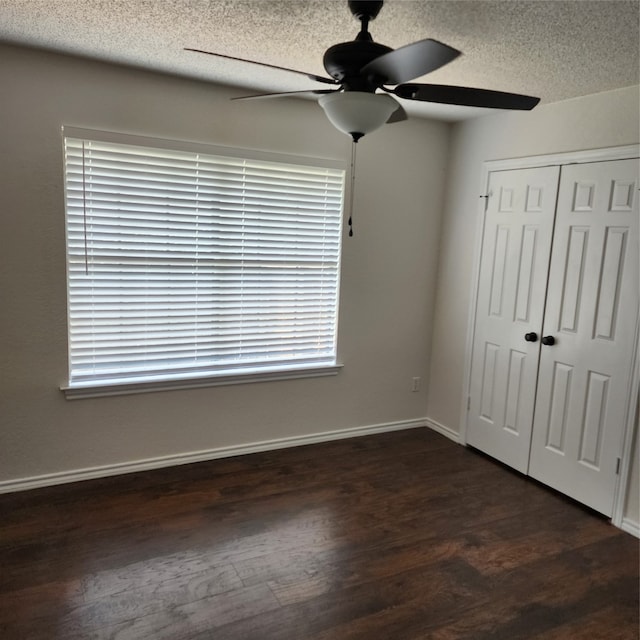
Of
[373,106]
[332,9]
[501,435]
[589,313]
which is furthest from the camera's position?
[501,435]

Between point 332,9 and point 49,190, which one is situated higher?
point 332,9

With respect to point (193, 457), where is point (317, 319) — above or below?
above

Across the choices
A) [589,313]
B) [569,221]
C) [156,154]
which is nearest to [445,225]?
[569,221]

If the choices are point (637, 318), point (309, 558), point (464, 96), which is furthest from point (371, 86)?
point (309, 558)

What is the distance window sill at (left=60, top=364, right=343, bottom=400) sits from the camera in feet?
10.1

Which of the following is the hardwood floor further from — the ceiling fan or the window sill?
the ceiling fan

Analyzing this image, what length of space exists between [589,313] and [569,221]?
0.57 m

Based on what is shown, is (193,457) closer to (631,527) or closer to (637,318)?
(631,527)

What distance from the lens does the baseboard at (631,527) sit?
282 centimetres

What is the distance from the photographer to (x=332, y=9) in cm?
204

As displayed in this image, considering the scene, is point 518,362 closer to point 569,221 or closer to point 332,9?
point 569,221

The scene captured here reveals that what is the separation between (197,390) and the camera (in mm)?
3428

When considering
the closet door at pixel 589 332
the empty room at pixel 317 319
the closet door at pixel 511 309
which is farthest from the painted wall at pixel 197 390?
the closet door at pixel 589 332

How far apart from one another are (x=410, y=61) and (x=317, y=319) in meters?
2.40
